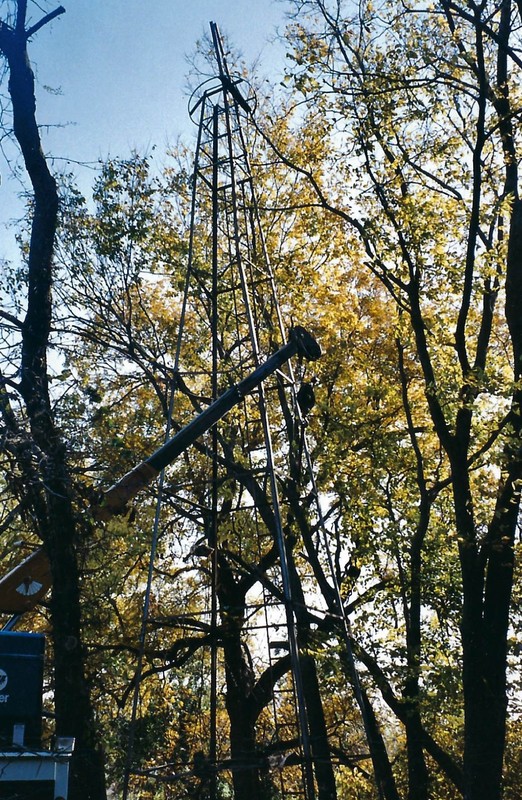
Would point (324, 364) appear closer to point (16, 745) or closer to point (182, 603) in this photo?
point (182, 603)

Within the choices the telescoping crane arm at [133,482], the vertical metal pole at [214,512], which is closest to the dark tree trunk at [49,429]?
the telescoping crane arm at [133,482]

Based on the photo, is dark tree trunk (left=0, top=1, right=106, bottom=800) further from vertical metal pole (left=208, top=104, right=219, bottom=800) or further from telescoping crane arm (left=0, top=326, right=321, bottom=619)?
vertical metal pole (left=208, top=104, right=219, bottom=800)

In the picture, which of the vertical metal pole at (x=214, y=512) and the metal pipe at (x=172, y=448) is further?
the metal pipe at (x=172, y=448)

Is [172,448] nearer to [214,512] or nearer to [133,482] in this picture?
[133,482]

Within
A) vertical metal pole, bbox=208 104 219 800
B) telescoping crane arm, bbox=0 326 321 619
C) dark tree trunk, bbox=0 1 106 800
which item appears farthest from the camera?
dark tree trunk, bbox=0 1 106 800

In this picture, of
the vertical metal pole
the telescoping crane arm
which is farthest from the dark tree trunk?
the vertical metal pole

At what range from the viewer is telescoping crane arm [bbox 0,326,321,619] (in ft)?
26.1

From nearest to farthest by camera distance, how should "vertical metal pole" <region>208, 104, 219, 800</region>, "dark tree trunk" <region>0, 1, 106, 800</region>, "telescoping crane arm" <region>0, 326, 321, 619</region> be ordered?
"vertical metal pole" <region>208, 104, 219, 800</region> → "telescoping crane arm" <region>0, 326, 321, 619</region> → "dark tree trunk" <region>0, 1, 106, 800</region>

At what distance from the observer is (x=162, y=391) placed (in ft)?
51.4

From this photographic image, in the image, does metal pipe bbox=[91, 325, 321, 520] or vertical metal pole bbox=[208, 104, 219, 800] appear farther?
metal pipe bbox=[91, 325, 321, 520]

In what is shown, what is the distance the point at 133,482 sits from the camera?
8.03 meters

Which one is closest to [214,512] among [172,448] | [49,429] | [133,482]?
[172,448]

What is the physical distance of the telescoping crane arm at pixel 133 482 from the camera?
7965 mm

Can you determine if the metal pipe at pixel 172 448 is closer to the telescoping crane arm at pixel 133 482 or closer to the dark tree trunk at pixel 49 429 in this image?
the telescoping crane arm at pixel 133 482
